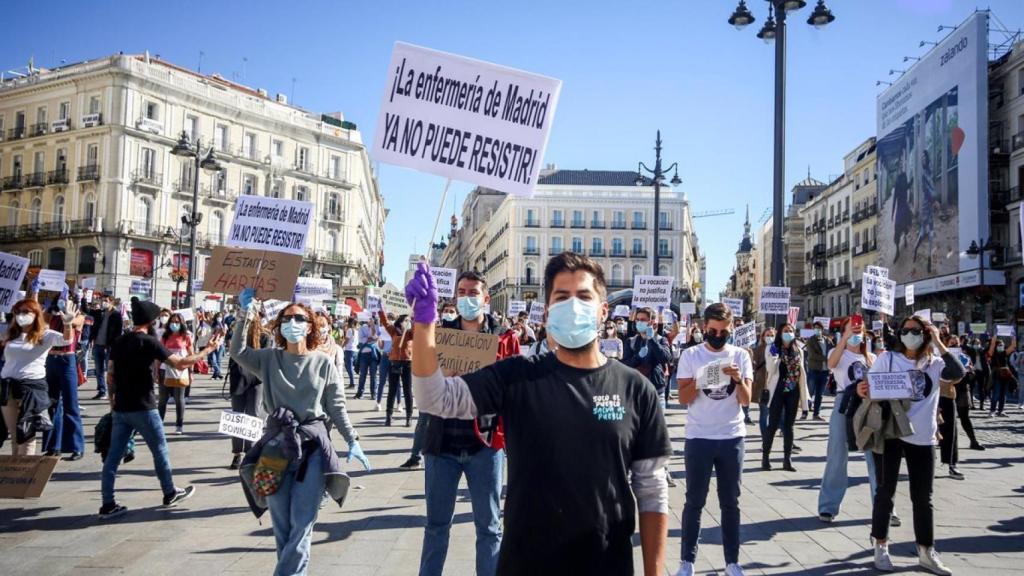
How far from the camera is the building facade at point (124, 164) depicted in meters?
47.8

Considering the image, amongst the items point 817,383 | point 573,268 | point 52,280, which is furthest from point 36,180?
point 573,268

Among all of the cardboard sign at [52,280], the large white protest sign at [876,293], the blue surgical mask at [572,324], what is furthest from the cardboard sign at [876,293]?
the cardboard sign at [52,280]

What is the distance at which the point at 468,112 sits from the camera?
4.23m

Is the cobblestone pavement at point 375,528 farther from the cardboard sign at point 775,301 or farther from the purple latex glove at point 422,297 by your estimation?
the cardboard sign at point 775,301

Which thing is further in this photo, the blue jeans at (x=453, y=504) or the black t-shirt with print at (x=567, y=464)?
the blue jeans at (x=453, y=504)

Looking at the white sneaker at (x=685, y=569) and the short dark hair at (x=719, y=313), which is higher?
the short dark hair at (x=719, y=313)

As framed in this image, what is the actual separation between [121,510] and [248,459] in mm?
3073

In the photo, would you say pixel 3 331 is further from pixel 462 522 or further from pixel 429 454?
pixel 429 454

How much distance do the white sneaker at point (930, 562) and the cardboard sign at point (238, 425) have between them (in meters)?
A: 4.72

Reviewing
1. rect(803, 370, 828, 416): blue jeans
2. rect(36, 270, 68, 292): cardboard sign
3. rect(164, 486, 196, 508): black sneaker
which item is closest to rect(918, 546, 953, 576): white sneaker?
rect(164, 486, 196, 508): black sneaker

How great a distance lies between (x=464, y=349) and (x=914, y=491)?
11.5 feet

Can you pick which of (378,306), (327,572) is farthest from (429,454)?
(378,306)

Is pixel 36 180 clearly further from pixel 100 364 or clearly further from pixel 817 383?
pixel 817 383

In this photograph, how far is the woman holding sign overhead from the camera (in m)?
5.44
